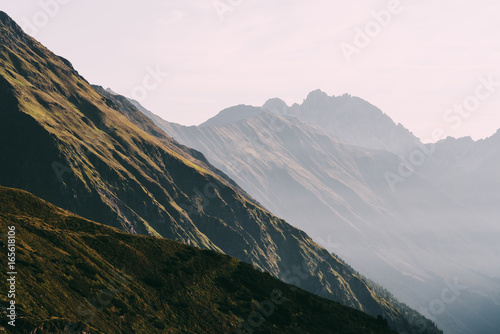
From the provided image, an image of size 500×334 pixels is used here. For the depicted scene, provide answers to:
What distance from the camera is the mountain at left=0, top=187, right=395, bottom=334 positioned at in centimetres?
7631

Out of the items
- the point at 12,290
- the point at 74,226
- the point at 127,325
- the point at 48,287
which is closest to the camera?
the point at 12,290

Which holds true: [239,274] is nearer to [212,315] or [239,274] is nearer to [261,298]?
[261,298]

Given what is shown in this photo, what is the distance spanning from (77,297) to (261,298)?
62307 mm

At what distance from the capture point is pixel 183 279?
11838cm

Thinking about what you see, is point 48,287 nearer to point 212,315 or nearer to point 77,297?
point 77,297

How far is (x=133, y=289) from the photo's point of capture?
100500 mm

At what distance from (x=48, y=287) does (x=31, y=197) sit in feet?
162

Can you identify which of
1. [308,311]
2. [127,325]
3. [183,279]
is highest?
[308,311]

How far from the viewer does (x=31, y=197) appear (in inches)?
4675

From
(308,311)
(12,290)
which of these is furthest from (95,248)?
(308,311)

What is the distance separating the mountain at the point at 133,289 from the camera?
250 ft

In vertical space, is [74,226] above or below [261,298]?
below

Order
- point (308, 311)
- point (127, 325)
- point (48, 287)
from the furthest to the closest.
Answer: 1. point (308, 311)
2. point (127, 325)
3. point (48, 287)

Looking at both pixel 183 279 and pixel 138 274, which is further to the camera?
pixel 183 279
